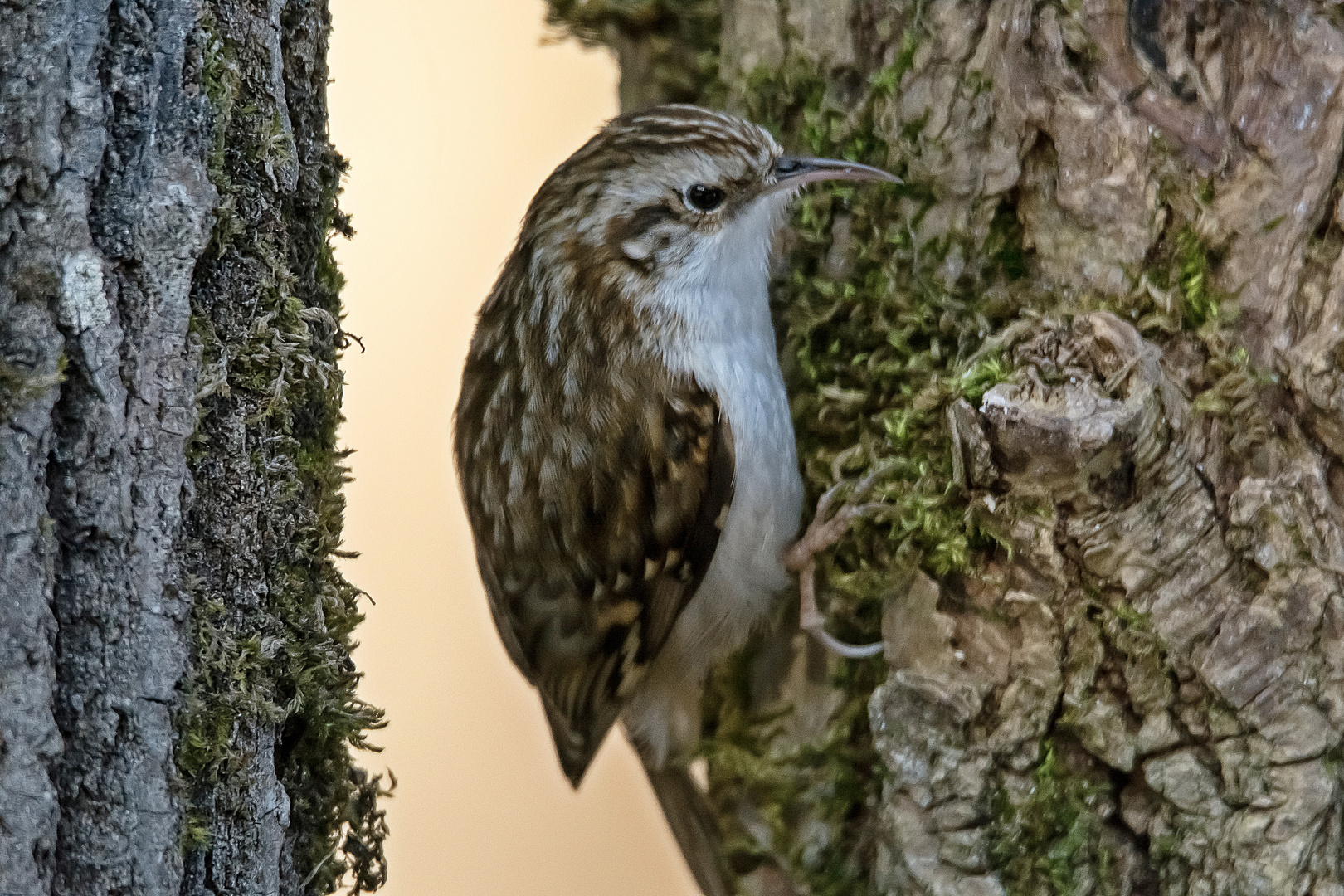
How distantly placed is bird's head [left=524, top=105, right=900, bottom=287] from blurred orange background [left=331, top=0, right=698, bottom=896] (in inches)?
33.8

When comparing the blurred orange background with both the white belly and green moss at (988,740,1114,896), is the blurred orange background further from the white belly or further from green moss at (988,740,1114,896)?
green moss at (988,740,1114,896)

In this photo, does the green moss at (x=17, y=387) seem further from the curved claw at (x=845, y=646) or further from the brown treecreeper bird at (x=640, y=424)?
the curved claw at (x=845, y=646)

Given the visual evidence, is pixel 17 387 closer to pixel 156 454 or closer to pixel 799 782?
pixel 156 454

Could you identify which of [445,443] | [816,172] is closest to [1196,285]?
[816,172]

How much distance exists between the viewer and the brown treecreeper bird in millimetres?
1717

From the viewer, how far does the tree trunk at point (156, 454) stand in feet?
3.26

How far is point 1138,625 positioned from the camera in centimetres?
136

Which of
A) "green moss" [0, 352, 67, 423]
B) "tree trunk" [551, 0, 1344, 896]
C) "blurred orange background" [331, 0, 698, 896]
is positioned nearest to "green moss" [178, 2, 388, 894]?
"green moss" [0, 352, 67, 423]

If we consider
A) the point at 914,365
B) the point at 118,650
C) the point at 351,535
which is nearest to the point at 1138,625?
the point at 914,365

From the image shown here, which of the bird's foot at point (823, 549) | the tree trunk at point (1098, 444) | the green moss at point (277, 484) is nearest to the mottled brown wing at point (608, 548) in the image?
the bird's foot at point (823, 549)

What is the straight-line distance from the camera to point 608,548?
179cm

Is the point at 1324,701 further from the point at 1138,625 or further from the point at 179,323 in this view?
the point at 179,323

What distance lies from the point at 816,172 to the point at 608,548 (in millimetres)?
650

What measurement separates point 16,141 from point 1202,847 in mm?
1443
